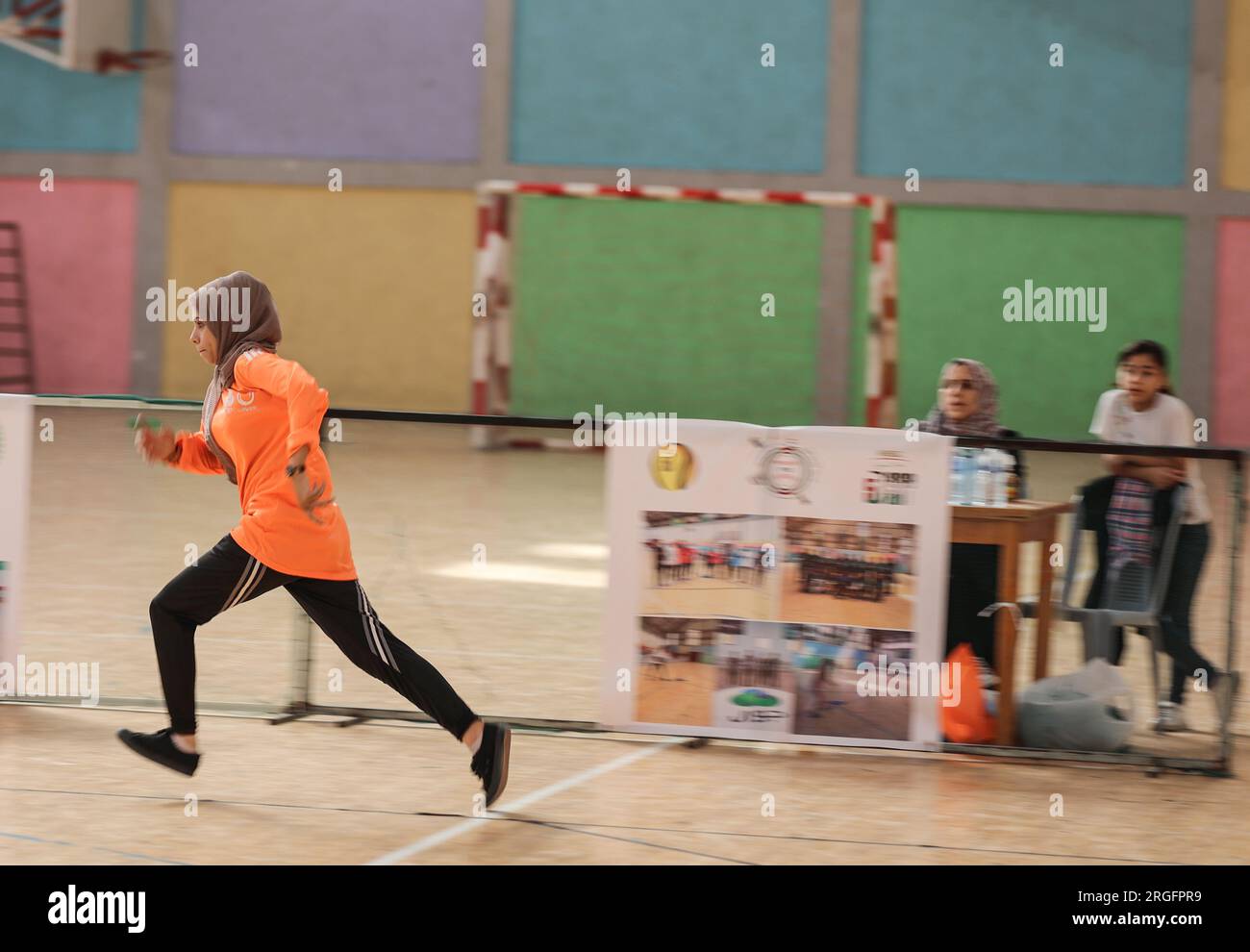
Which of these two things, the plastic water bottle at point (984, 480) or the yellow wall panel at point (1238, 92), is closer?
the plastic water bottle at point (984, 480)

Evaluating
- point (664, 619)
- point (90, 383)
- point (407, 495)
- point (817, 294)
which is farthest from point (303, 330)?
point (664, 619)

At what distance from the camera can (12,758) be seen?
215 inches

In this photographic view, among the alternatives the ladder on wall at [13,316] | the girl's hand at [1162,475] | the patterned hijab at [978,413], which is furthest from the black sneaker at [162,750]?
the ladder on wall at [13,316]

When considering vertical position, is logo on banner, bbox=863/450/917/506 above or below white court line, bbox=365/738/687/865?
above

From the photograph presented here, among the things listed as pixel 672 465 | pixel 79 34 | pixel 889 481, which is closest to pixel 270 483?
pixel 672 465

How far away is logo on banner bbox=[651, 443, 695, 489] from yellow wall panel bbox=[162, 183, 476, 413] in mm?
15862

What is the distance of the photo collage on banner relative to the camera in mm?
5734

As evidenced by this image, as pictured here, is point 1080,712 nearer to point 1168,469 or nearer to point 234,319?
point 1168,469

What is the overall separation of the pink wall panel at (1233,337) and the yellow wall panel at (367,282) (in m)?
9.62

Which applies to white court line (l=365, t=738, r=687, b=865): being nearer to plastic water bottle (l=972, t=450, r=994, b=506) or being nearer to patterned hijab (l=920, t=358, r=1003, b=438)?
plastic water bottle (l=972, t=450, r=994, b=506)

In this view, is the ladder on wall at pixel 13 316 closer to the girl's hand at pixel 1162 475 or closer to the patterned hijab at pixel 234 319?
the patterned hijab at pixel 234 319

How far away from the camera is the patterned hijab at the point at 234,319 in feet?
16.5

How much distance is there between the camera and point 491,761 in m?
5.03

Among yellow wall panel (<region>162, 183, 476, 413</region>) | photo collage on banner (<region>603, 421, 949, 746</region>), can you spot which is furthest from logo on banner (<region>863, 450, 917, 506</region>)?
yellow wall panel (<region>162, 183, 476, 413</region>)
